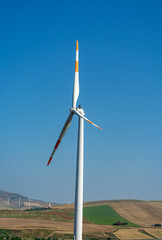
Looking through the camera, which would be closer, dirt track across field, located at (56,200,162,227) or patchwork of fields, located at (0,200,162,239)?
patchwork of fields, located at (0,200,162,239)

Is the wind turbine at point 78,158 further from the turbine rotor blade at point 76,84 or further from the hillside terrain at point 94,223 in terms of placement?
the hillside terrain at point 94,223

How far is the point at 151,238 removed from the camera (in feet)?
386

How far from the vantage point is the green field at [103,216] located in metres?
154

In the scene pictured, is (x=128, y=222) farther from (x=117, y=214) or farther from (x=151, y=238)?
(x=151, y=238)

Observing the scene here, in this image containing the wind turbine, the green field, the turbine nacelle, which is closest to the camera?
the wind turbine

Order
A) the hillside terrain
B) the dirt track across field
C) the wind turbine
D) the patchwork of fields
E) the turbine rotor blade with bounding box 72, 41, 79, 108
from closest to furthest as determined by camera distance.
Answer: the wind turbine, the turbine rotor blade with bounding box 72, 41, 79, 108, the hillside terrain, the patchwork of fields, the dirt track across field

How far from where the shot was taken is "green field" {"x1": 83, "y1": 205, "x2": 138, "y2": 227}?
154475 mm

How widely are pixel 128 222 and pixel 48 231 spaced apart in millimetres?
54204

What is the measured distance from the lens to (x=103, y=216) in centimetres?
17150

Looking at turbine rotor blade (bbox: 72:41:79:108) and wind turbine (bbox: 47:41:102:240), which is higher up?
turbine rotor blade (bbox: 72:41:79:108)

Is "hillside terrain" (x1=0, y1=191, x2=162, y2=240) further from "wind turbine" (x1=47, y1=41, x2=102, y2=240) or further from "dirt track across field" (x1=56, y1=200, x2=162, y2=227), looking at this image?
"wind turbine" (x1=47, y1=41, x2=102, y2=240)

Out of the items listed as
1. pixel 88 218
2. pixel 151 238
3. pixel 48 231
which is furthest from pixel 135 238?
pixel 88 218

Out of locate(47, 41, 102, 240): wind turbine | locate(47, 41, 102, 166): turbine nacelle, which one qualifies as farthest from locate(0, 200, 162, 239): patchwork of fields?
locate(47, 41, 102, 240): wind turbine

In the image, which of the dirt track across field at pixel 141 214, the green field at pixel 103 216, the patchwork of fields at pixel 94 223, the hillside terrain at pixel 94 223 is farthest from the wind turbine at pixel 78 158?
the dirt track across field at pixel 141 214
